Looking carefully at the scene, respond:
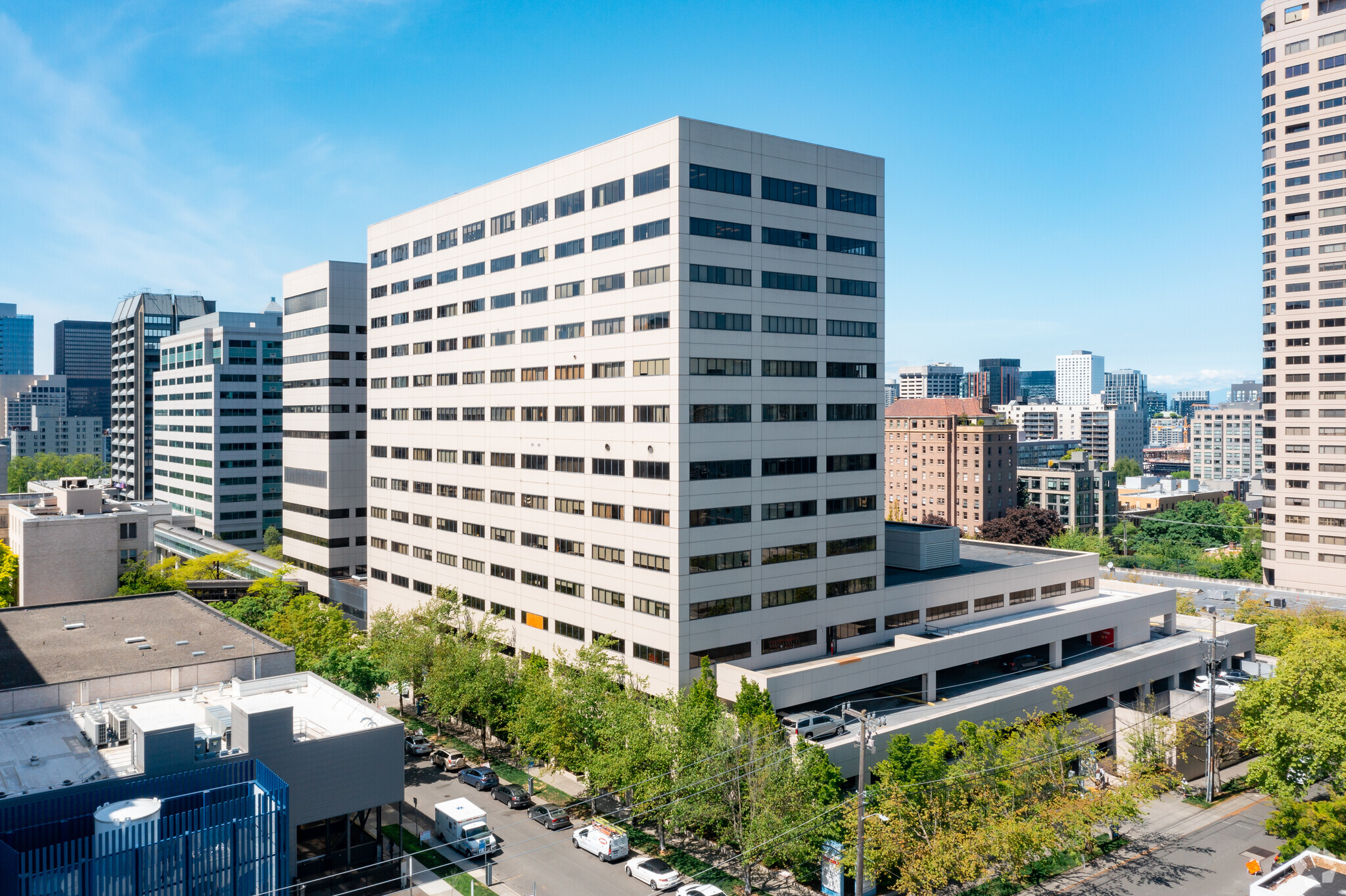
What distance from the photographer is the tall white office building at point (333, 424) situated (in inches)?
4018

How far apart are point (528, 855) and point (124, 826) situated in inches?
893

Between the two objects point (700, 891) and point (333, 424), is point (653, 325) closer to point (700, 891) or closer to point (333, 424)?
point (700, 891)

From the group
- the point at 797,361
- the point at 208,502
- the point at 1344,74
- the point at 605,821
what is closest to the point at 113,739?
the point at 605,821

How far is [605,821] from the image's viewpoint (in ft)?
165

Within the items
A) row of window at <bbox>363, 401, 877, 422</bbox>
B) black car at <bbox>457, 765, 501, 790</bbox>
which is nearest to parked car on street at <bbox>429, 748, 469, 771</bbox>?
black car at <bbox>457, 765, 501, 790</bbox>

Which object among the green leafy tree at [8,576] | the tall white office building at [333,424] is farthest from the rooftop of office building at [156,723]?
the green leafy tree at [8,576]

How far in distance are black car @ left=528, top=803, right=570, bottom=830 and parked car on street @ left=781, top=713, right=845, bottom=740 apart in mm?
14349

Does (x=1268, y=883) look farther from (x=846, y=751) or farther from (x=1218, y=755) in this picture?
(x=1218, y=755)

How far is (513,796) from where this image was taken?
2100 inches

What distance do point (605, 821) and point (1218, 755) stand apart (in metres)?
46.1

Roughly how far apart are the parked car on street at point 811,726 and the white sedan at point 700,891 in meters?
14.2

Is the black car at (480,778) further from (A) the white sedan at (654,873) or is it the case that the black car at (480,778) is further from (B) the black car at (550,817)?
(A) the white sedan at (654,873)

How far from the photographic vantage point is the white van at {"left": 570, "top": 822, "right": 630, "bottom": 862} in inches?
1801

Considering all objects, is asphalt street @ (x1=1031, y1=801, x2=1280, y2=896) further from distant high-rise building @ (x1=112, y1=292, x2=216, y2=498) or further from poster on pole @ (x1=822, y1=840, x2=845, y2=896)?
distant high-rise building @ (x1=112, y1=292, x2=216, y2=498)
